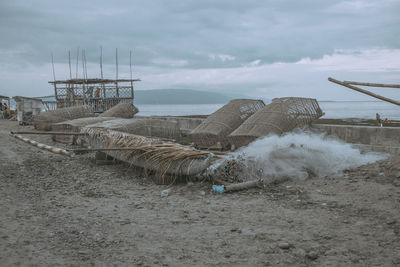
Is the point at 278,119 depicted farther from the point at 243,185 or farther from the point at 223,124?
the point at 243,185

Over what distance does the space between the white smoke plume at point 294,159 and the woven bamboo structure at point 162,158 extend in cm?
32

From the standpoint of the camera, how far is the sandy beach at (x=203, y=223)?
11.7 ft

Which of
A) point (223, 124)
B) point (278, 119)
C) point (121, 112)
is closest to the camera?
point (278, 119)

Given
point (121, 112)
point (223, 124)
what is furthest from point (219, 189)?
point (121, 112)

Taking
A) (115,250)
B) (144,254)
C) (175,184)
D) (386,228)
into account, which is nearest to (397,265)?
(386,228)

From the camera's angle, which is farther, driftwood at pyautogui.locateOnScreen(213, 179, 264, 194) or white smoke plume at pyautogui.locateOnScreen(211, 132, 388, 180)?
white smoke plume at pyautogui.locateOnScreen(211, 132, 388, 180)

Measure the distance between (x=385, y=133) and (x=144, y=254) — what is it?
6411mm

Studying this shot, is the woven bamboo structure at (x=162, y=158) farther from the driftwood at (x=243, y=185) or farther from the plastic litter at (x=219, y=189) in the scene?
the driftwood at (x=243, y=185)

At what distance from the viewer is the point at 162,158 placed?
677 cm

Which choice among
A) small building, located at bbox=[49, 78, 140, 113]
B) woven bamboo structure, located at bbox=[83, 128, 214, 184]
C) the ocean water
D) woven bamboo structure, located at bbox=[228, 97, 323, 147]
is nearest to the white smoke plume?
woven bamboo structure, located at bbox=[83, 128, 214, 184]

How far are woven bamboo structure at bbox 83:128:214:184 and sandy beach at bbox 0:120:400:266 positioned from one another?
245mm

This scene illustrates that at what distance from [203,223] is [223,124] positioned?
5.33 meters

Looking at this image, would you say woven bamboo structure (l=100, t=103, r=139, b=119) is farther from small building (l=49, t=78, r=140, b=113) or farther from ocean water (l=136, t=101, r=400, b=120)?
ocean water (l=136, t=101, r=400, b=120)

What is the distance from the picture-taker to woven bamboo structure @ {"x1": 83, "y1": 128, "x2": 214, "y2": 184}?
637cm
